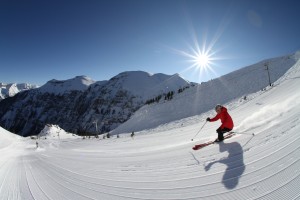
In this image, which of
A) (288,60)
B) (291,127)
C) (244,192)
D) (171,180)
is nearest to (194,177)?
(171,180)

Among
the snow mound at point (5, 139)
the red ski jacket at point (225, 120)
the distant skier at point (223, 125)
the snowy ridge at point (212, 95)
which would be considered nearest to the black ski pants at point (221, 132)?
the distant skier at point (223, 125)

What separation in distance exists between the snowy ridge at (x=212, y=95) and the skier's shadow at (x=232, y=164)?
2089 cm

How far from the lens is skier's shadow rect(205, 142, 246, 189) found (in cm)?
440

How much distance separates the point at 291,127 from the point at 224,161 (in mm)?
2830

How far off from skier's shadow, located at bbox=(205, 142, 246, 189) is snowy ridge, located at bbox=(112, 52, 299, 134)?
20888 mm

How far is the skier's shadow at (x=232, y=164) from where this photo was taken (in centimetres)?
440

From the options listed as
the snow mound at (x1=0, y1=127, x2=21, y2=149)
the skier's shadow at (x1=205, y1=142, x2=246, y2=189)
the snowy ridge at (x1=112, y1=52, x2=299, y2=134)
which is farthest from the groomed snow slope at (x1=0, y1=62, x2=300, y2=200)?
the snow mound at (x1=0, y1=127, x2=21, y2=149)

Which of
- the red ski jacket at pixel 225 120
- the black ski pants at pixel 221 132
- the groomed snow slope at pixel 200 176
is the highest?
the red ski jacket at pixel 225 120

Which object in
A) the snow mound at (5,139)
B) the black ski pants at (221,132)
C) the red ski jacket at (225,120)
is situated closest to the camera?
the black ski pants at (221,132)

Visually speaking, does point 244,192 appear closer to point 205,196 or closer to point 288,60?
point 205,196

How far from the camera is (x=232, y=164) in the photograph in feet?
17.2

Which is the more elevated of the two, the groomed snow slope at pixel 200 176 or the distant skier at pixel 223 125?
the distant skier at pixel 223 125

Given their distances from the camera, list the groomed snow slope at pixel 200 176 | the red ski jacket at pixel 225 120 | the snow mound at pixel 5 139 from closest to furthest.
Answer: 1. the groomed snow slope at pixel 200 176
2. the red ski jacket at pixel 225 120
3. the snow mound at pixel 5 139

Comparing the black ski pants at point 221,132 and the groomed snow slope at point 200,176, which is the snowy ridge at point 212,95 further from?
the groomed snow slope at point 200,176
